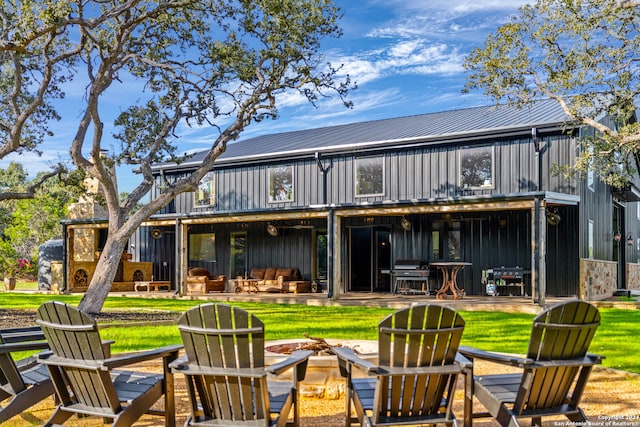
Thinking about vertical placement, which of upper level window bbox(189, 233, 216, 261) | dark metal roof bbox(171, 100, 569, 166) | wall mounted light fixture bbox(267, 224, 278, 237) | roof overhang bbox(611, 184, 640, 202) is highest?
dark metal roof bbox(171, 100, 569, 166)

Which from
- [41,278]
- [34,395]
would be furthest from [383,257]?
[34,395]

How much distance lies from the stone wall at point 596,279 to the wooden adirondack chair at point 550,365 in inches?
456

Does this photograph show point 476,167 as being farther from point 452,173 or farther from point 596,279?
point 596,279

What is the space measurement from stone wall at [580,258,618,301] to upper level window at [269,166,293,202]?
8.43 m

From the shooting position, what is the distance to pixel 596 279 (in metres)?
15.6

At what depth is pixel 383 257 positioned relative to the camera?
58.9 ft

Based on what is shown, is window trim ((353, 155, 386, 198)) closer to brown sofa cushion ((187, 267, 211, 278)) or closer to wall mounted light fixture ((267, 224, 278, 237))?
wall mounted light fixture ((267, 224, 278, 237))

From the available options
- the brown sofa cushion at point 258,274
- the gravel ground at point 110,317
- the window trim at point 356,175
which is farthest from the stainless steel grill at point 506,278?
the gravel ground at point 110,317

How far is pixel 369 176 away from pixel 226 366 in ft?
47.1

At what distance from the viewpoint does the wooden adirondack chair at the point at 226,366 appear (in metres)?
3.18

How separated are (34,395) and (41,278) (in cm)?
1754

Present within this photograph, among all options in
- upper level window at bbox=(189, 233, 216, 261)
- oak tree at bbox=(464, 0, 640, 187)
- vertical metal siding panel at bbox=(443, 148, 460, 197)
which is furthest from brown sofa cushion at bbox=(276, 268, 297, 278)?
oak tree at bbox=(464, 0, 640, 187)

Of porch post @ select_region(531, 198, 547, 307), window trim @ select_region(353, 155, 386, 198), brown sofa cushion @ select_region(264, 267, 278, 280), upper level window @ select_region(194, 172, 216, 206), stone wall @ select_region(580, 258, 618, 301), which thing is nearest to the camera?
porch post @ select_region(531, 198, 547, 307)

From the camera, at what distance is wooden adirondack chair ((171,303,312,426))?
318 centimetres
